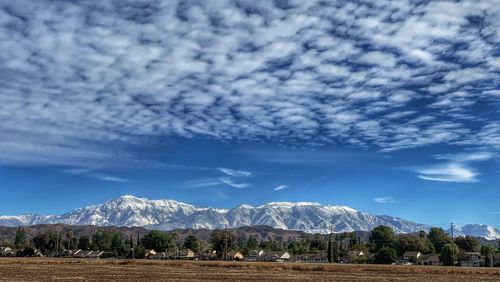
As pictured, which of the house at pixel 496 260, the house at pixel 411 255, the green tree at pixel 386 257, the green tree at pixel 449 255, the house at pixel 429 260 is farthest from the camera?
the house at pixel 411 255

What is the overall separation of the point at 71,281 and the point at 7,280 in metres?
5.65

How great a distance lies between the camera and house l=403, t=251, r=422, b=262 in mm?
187975

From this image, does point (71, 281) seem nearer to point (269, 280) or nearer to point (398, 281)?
point (269, 280)

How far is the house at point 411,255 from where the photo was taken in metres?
188

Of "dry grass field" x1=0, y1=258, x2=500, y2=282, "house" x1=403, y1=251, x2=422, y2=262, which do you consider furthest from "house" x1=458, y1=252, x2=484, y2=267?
"dry grass field" x1=0, y1=258, x2=500, y2=282

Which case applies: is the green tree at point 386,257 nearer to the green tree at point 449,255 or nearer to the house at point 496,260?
the green tree at point 449,255

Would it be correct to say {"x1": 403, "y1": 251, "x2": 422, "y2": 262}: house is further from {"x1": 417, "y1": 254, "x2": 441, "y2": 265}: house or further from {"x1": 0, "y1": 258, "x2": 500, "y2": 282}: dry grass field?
{"x1": 0, "y1": 258, "x2": 500, "y2": 282}: dry grass field

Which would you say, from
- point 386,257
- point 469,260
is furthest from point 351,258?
point 469,260

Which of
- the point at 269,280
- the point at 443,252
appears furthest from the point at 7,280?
the point at 443,252

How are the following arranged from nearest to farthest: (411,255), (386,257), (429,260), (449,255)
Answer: (386,257) < (449,255) < (429,260) < (411,255)

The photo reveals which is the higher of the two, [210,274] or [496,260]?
[210,274]

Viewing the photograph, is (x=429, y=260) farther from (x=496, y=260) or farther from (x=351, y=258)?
(x=351, y=258)

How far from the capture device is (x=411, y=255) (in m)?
192

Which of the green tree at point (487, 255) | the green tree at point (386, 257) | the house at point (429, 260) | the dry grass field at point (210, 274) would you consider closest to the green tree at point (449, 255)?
the green tree at point (487, 255)
